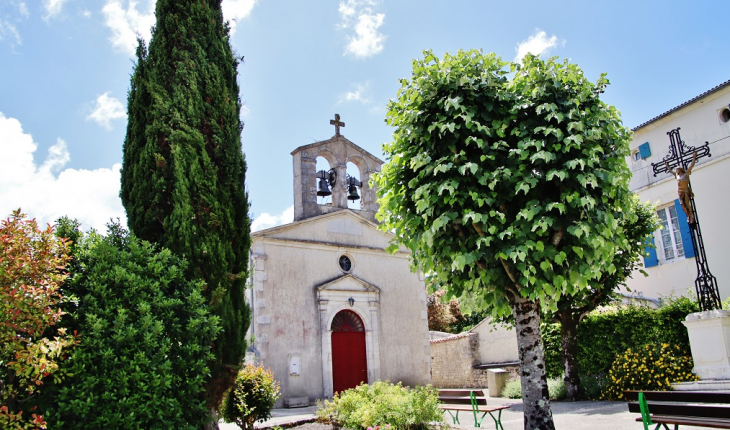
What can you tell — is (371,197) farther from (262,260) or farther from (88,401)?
(88,401)

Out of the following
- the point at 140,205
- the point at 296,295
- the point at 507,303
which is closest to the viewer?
the point at 507,303

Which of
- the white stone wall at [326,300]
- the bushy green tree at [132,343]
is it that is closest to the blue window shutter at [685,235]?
the white stone wall at [326,300]

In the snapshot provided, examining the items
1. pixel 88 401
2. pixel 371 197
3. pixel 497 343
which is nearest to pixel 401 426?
pixel 88 401

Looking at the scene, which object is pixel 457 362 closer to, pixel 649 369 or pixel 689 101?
pixel 649 369

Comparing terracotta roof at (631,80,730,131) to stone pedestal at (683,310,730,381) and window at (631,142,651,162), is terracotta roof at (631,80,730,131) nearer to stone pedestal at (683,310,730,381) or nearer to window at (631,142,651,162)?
window at (631,142,651,162)

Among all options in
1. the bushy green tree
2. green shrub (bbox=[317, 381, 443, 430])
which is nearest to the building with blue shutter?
green shrub (bbox=[317, 381, 443, 430])

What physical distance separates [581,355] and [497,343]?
17.9ft

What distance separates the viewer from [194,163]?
707 cm

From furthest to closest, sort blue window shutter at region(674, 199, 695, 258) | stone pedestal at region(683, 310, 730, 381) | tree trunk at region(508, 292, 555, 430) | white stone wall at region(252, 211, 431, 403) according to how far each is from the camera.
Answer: blue window shutter at region(674, 199, 695, 258) → white stone wall at region(252, 211, 431, 403) → stone pedestal at region(683, 310, 730, 381) → tree trunk at region(508, 292, 555, 430)

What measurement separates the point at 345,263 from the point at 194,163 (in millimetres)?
9274

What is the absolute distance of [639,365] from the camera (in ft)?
39.4

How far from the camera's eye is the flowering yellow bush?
11.4 meters

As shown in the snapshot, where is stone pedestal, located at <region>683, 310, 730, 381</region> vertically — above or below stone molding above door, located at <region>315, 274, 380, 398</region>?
below

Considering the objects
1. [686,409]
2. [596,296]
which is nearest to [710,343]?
[596,296]
